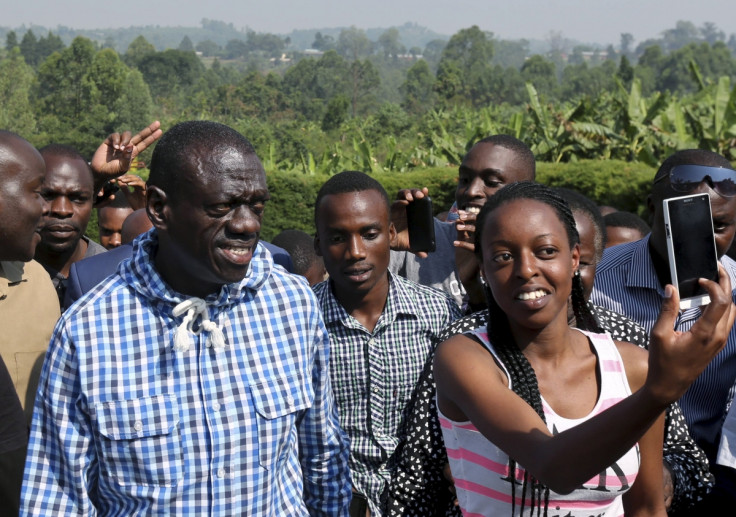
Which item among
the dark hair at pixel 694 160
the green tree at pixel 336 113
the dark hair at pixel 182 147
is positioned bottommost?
the green tree at pixel 336 113

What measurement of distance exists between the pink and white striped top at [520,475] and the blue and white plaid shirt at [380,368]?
94 centimetres

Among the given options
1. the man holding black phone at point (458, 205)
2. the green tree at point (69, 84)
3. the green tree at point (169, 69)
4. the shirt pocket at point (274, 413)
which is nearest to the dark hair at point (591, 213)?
the man holding black phone at point (458, 205)

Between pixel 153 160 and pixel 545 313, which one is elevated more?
pixel 153 160

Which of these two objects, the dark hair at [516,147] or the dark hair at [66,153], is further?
the dark hair at [516,147]

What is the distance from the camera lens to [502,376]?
2225 mm

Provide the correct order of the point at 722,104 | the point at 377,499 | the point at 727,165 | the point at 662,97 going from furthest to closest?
1. the point at 662,97
2. the point at 722,104
3. the point at 727,165
4. the point at 377,499

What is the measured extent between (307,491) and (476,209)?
1925mm

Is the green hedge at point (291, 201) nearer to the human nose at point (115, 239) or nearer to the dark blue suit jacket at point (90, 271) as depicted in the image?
the human nose at point (115, 239)

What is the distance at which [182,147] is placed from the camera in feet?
7.68

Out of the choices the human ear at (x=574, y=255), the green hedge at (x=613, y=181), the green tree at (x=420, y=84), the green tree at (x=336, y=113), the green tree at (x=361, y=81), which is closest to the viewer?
the human ear at (x=574, y=255)

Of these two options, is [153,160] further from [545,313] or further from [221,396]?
[545,313]

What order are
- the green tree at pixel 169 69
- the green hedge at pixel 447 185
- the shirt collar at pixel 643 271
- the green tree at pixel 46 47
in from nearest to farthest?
the shirt collar at pixel 643 271 < the green hedge at pixel 447 185 < the green tree at pixel 169 69 < the green tree at pixel 46 47

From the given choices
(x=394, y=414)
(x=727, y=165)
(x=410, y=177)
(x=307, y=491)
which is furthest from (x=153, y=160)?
(x=410, y=177)

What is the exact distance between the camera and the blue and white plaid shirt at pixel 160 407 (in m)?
2.19
